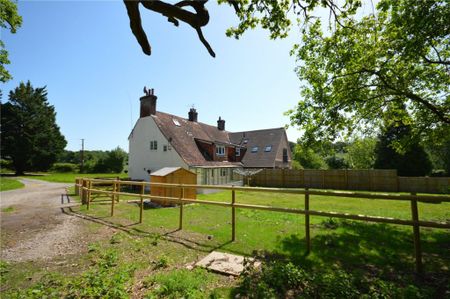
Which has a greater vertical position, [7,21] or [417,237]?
[7,21]

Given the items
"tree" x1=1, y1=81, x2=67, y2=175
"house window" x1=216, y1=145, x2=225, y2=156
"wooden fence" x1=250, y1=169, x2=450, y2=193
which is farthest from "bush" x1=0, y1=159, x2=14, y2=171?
"wooden fence" x1=250, y1=169, x2=450, y2=193

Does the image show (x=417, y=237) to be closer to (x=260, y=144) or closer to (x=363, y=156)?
(x=260, y=144)

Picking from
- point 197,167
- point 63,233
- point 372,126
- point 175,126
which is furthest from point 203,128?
point 63,233

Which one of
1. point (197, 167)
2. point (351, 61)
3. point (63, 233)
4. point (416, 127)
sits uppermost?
point (351, 61)

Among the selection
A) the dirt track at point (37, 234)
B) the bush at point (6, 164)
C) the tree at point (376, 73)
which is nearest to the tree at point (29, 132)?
the bush at point (6, 164)

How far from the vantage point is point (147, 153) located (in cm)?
2605

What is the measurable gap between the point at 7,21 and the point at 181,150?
1550 cm

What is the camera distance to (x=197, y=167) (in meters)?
23.8

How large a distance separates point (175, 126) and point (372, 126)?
20.8m

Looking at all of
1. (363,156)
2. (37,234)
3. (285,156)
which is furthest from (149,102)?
(363,156)

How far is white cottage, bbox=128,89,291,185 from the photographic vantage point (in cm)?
2441

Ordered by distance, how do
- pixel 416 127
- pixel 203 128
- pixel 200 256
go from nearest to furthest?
pixel 200 256 → pixel 416 127 → pixel 203 128

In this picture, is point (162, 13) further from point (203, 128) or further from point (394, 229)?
point (203, 128)

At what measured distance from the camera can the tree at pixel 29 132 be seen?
148ft
